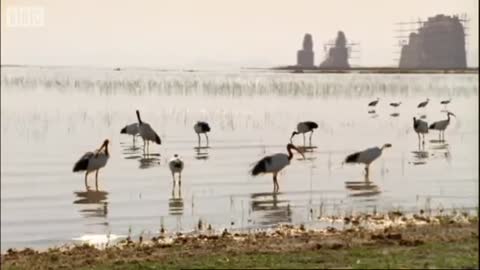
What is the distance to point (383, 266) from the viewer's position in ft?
29.1

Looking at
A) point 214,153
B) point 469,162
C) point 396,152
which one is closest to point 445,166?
point 469,162

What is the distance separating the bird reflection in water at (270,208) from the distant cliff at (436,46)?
212 feet

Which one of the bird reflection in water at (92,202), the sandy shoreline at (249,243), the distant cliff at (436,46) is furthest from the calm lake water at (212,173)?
the distant cliff at (436,46)

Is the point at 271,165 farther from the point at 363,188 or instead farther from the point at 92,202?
the point at 92,202

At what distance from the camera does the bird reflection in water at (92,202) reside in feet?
Answer: 50.4

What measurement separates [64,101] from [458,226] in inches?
1411

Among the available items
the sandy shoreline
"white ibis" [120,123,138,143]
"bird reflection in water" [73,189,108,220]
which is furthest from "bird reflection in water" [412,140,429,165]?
the sandy shoreline

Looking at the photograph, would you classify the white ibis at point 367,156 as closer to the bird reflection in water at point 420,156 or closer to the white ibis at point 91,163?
the bird reflection in water at point 420,156

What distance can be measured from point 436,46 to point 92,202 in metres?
95.2

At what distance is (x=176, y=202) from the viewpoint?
1652 cm

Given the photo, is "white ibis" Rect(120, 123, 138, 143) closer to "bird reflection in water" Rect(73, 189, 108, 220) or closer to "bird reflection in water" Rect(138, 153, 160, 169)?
"bird reflection in water" Rect(138, 153, 160, 169)

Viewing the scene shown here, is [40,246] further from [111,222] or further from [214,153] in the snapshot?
[214,153]

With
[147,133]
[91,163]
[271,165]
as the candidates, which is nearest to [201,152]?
[147,133]

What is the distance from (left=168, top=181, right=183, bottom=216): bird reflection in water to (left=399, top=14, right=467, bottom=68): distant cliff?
210 ft
